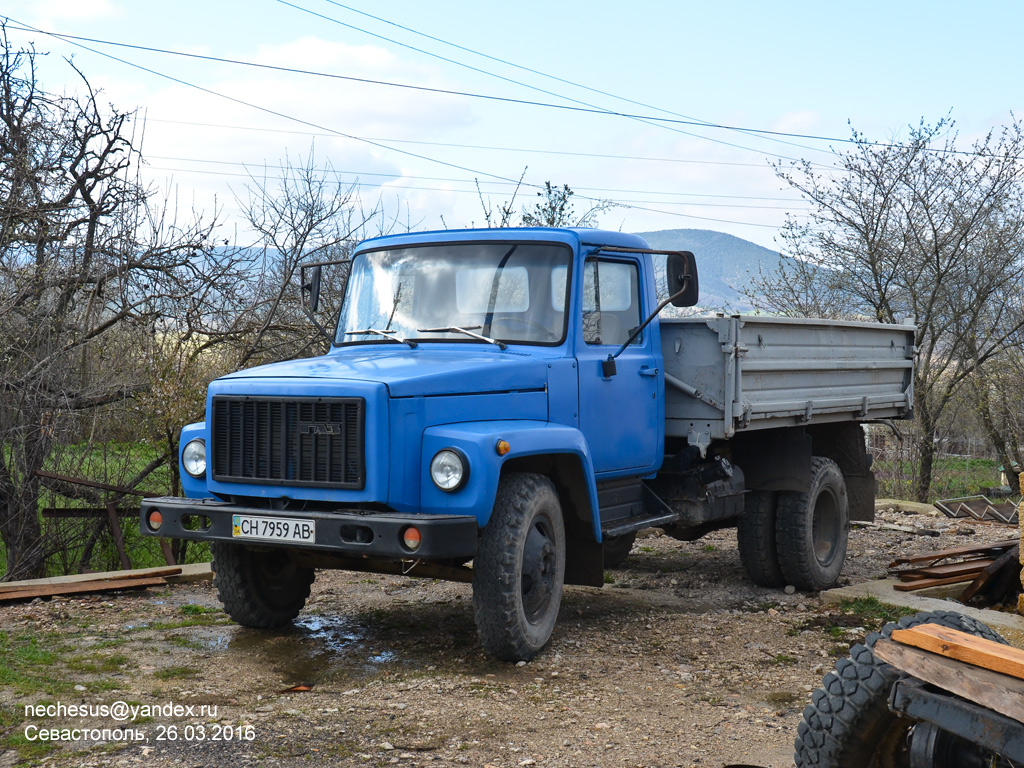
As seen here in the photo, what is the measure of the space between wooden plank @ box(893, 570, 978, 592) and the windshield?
329 centimetres

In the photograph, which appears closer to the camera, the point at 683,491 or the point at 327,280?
the point at 683,491

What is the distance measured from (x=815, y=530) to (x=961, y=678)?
5.77 meters

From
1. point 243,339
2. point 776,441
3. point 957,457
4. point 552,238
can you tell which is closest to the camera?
point 552,238

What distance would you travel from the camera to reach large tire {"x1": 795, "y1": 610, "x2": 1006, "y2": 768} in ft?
9.96

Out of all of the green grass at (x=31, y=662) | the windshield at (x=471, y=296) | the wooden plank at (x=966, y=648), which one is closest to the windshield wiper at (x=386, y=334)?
the windshield at (x=471, y=296)

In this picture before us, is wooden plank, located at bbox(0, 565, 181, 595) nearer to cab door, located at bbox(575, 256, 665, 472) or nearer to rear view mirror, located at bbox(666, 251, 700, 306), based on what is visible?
cab door, located at bbox(575, 256, 665, 472)

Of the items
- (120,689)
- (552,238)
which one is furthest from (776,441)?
(120,689)

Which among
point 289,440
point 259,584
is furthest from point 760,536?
point 289,440

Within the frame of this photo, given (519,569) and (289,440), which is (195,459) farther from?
(519,569)

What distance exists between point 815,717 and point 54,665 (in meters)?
3.86

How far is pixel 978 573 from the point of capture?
7.23 meters

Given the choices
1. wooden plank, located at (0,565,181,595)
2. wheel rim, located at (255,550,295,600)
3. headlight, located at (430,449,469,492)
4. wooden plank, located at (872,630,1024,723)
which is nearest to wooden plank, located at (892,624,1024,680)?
wooden plank, located at (872,630,1024,723)

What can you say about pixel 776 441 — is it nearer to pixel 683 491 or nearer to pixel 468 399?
pixel 683 491

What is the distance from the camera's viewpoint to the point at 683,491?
689 cm
